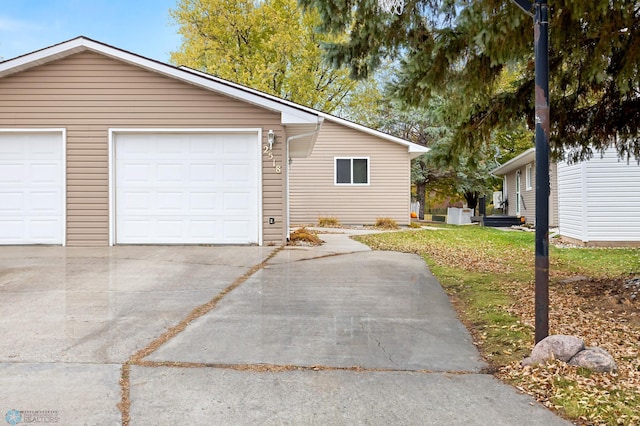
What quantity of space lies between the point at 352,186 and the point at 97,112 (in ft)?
35.2

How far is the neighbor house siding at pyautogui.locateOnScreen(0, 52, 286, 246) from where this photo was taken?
9859mm

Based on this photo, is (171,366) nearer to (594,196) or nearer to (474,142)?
(474,142)

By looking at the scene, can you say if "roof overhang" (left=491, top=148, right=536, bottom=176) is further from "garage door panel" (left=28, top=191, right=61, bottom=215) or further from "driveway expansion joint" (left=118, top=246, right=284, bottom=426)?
"garage door panel" (left=28, top=191, right=61, bottom=215)

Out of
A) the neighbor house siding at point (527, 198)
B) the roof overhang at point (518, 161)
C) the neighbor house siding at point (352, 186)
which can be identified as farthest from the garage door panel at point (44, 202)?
the neighbor house siding at point (527, 198)

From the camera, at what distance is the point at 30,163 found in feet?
32.6

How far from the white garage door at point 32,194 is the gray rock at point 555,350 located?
9324 mm

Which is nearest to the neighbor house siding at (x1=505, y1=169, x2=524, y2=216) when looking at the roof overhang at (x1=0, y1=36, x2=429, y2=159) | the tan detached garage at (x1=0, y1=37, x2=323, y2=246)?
the roof overhang at (x1=0, y1=36, x2=429, y2=159)

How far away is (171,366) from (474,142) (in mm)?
4927

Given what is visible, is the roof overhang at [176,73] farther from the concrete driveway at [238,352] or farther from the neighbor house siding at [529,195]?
the neighbor house siding at [529,195]

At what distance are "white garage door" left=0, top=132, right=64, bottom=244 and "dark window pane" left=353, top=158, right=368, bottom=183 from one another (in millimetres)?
11209

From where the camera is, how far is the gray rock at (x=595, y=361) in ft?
11.1

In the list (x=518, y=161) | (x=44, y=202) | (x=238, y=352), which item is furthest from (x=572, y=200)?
(x=44, y=202)

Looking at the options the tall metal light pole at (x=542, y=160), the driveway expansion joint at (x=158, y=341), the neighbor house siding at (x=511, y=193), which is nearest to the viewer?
the driveway expansion joint at (x=158, y=341)

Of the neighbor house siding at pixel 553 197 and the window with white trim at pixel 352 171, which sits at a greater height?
the window with white trim at pixel 352 171
